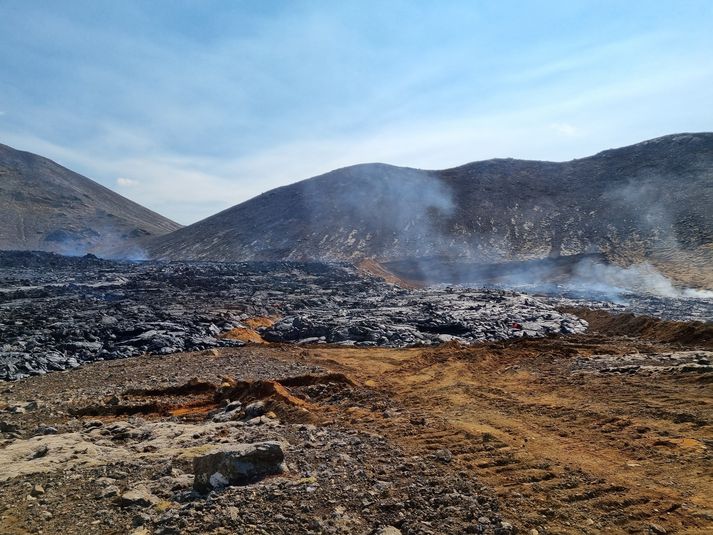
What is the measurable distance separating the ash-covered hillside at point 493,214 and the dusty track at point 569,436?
31.7m

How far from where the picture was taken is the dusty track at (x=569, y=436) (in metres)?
4.20

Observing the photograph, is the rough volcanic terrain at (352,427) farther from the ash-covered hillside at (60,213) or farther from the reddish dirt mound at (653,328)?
the ash-covered hillside at (60,213)

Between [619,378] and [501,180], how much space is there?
59876 millimetres

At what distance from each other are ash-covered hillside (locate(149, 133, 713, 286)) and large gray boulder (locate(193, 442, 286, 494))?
126 feet

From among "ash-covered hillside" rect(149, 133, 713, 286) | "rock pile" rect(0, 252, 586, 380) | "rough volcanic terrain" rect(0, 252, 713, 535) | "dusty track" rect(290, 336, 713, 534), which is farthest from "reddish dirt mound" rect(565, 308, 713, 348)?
"ash-covered hillside" rect(149, 133, 713, 286)

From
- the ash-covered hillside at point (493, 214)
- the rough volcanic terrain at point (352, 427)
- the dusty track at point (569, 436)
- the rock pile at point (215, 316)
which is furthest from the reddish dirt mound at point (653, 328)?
the ash-covered hillside at point (493, 214)

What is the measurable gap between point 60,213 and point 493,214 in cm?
7700

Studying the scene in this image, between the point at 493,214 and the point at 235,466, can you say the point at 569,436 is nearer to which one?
the point at 235,466

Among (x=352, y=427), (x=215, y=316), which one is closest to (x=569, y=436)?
(x=352, y=427)

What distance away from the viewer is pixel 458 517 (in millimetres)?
4098

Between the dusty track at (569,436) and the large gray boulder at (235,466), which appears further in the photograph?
the large gray boulder at (235,466)

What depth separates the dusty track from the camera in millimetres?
4203

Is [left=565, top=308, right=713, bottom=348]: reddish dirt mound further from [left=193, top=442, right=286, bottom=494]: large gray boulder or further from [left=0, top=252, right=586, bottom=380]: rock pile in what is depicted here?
[left=193, top=442, right=286, bottom=494]: large gray boulder

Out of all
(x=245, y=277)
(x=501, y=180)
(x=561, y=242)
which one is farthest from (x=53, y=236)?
(x=561, y=242)
